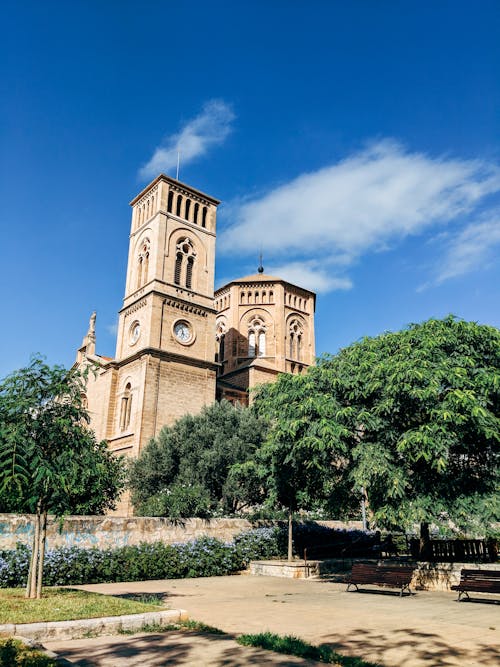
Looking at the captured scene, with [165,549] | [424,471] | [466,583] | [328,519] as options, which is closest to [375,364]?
[424,471]

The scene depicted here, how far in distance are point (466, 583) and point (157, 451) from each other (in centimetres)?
1870

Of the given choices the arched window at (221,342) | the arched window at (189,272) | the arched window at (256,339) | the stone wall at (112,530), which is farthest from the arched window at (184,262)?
the stone wall at (112,530)

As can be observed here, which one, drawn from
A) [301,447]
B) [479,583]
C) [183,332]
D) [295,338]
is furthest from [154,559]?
[295,338]

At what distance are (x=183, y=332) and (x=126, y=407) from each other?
6.25 metres

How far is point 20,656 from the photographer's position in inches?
204

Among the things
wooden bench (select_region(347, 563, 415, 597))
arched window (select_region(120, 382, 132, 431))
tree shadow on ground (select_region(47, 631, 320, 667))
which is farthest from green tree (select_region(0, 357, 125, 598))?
arched window (select_region(120, 382, 132, 431))

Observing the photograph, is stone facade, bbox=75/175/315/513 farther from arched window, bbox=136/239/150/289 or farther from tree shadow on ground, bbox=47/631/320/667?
tree shadow on ground, bbox=47/631/320/667

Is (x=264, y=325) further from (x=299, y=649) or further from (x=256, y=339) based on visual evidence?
(x=299, y=649)

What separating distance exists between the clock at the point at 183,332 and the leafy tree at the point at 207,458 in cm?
745

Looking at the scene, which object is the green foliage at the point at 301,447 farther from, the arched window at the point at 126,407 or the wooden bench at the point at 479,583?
the arched window at the point at 126,407

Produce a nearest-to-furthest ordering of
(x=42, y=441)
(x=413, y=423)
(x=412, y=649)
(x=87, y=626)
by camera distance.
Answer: (x=412, y=649), (x=87, y=626), (x=42, y=441), (x=413, y=423)

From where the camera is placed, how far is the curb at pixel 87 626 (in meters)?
6.66

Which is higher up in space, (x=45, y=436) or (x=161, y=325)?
(x=161, y=325)

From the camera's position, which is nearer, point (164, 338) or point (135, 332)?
point (164, 338)
